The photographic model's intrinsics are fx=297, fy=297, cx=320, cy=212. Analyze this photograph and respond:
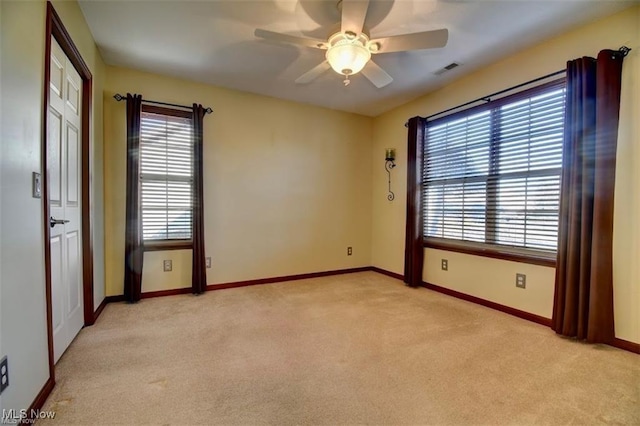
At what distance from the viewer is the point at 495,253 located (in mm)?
3129

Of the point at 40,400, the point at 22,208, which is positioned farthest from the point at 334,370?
the point at 22,208

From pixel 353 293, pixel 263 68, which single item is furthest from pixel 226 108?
pixel 353 293

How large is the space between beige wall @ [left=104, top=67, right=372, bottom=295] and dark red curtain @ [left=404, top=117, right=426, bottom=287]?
3.29 ft

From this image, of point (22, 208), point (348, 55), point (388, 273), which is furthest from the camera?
point (388, 273)

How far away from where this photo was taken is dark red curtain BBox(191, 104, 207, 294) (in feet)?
11.5

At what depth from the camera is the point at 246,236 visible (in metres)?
3.98

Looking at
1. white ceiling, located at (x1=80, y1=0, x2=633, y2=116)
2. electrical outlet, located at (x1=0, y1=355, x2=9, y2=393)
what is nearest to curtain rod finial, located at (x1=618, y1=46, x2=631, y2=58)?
white ceiling, located at (x1=80, y1=0, x2=633, y2=116)

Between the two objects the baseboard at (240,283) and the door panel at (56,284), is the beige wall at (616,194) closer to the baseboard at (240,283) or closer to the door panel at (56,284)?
the baseboard at (240,283)

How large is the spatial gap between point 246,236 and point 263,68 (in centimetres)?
206

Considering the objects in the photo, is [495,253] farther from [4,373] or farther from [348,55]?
[4,373]

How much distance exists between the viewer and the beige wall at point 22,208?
51.6 inches

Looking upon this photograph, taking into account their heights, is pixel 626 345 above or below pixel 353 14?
below

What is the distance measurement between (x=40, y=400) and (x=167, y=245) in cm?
203

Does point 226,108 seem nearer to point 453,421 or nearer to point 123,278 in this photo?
point 123,278
